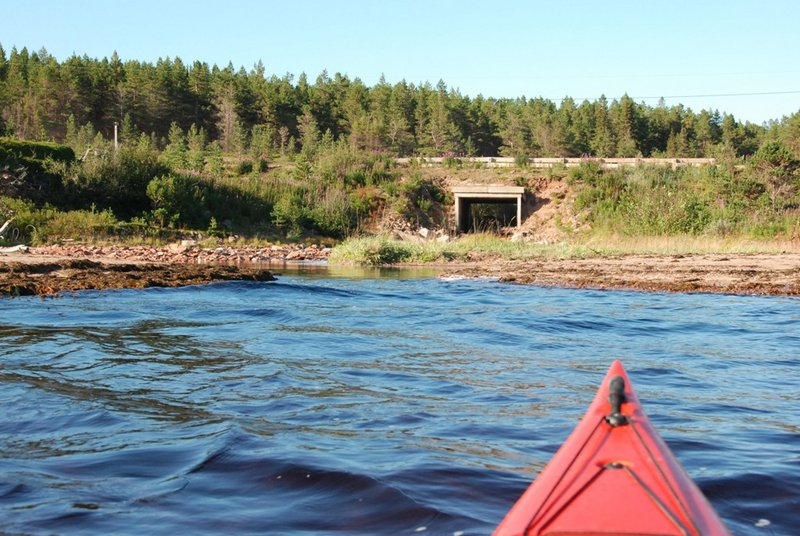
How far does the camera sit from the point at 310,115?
62750 mm

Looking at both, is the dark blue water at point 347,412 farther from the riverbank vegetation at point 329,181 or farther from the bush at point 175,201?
the bush at point 175,201

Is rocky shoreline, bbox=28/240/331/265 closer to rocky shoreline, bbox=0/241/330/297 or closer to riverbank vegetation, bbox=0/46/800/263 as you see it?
rocky shoreline, bbox=0/241/330/297

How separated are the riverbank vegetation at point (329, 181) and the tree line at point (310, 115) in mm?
197

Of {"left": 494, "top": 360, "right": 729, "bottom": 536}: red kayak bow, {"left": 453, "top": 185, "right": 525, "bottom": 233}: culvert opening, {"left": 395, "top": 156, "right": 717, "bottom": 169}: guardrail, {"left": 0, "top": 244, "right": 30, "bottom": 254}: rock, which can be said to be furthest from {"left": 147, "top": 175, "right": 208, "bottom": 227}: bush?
{"left": 494, "top": 360, "right": 729, "bottom": 536}: red kayak bow

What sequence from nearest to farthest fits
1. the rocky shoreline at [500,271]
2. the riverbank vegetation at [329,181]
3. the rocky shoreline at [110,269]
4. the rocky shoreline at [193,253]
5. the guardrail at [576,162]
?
the rocky shoreline at [110,269]
the rocky shoreline at [500,271]
the rocky shoreline at [193,253]
the riverbank vegetation at [329,181]
the guardrail at [576,162]

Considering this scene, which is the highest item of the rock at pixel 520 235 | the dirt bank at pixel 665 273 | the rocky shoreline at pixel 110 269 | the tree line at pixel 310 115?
the tree line at pixel 310 115

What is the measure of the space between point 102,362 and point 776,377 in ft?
20.2

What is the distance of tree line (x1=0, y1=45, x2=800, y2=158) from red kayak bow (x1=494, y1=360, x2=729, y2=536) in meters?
49.8

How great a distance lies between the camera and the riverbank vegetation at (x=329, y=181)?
80.8 feet

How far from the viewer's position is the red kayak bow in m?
2.28

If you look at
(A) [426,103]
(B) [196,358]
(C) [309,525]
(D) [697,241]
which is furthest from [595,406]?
(A) [426,103]

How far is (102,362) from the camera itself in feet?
25.0

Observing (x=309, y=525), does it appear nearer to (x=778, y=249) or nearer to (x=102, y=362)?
(x=102, y=362)

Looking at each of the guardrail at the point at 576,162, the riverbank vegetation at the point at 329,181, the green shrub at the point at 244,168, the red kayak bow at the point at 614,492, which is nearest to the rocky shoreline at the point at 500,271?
the riverbank vegetation at the point at 329,181
